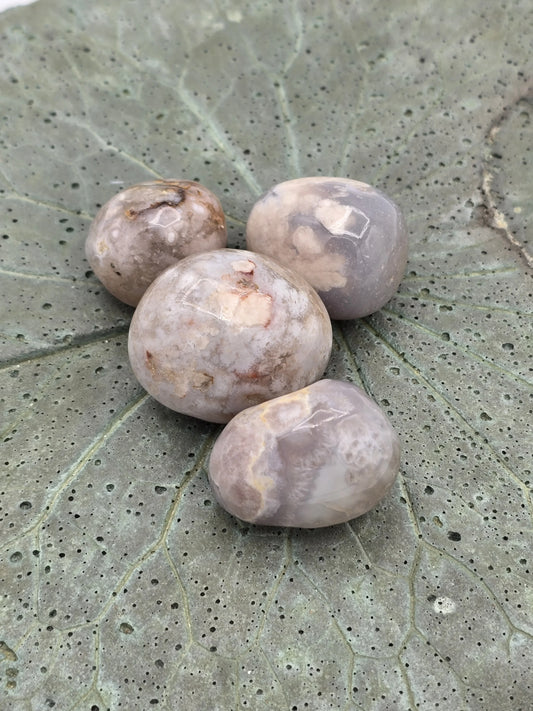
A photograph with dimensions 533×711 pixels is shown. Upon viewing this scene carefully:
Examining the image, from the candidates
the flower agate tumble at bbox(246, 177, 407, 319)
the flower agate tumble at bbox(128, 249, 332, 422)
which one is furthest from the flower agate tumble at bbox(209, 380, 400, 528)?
the flower agate tumble at bbox(246, 177, 407, 319)

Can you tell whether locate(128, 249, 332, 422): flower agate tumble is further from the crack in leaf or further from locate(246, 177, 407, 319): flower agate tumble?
the crack in leaf

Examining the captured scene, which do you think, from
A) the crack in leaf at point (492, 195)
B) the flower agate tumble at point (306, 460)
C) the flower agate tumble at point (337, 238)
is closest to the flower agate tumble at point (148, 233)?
the flower agate tumble at point (337, 238)

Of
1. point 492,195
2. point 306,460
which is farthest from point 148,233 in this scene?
point 492,195

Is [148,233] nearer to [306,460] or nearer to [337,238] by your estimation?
[337,238]

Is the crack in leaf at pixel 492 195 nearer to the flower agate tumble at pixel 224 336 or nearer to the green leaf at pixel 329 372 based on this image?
the green leaf at pixel 329 372

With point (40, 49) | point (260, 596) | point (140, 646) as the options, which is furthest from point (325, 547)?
point (40, 49)

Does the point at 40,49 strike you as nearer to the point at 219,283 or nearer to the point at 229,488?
the point at 219,283

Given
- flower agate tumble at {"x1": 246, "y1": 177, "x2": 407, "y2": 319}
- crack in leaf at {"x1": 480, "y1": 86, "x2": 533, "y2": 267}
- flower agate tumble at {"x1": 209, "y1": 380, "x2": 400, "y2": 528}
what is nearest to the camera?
flower agate tumble at {"x1": 209, "y1": 380, "x2": 400, "y2": 528}
